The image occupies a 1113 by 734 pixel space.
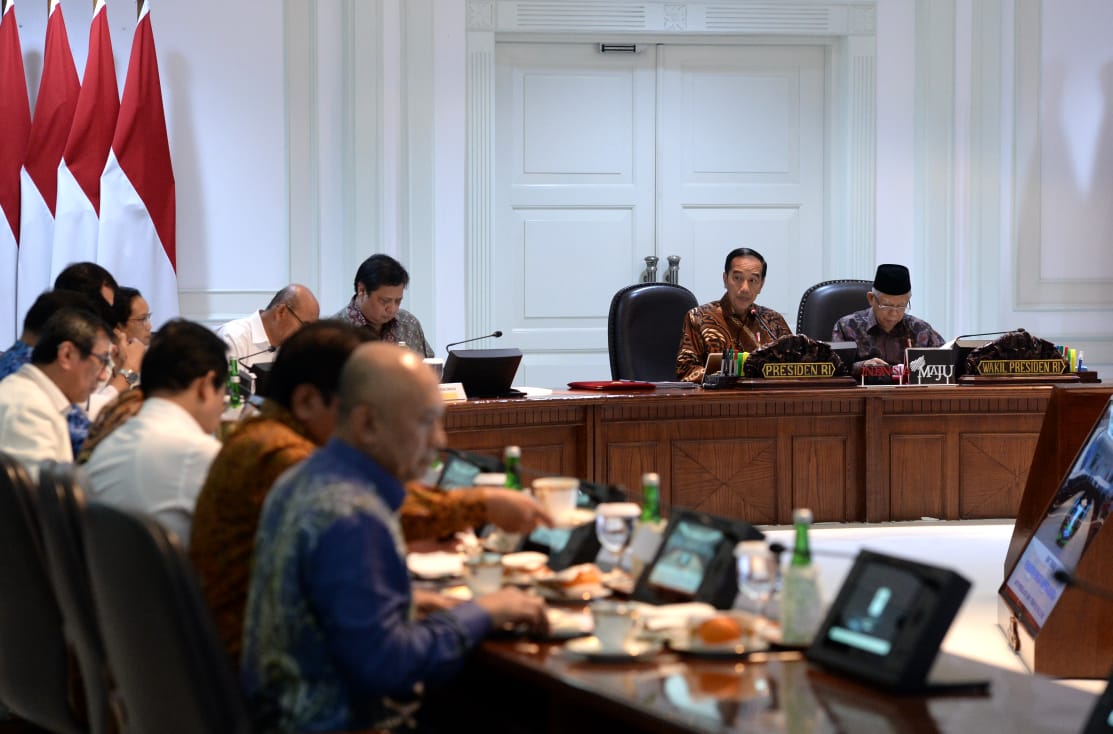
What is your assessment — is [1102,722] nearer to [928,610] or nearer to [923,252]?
[928,610]

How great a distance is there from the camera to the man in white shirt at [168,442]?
8.33ft

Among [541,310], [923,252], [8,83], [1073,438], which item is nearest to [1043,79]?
[923,252]

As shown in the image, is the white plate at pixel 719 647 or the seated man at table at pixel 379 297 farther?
the seated man at table at pixel 379 297

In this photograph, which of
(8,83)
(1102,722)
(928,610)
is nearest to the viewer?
(1102,722)

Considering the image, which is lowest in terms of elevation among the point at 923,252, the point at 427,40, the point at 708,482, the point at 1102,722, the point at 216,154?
the point at 708,482

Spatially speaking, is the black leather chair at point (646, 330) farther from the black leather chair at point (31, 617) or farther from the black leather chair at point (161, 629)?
the black leather chair at point (161, 629)

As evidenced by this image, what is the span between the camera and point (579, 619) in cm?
215

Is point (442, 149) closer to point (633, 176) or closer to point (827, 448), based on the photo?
point (633, 176)

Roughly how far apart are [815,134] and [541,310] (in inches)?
66.6

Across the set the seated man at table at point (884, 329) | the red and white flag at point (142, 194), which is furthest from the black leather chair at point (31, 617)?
the red and white flag at point (142, 194)

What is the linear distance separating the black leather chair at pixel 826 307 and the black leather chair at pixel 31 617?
4.31m

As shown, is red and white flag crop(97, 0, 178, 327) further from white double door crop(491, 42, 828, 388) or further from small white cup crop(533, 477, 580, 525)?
small white cup crop(533, 477, 580, 525)

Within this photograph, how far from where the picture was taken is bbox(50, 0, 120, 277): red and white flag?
21.3ft

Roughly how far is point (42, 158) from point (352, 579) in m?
5.26
